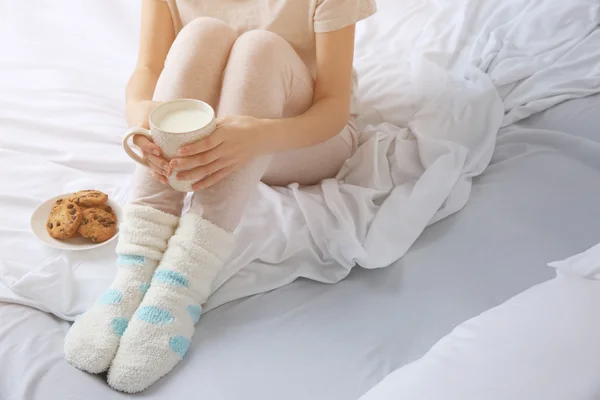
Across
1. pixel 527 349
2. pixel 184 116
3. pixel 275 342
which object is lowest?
pixel 275 342

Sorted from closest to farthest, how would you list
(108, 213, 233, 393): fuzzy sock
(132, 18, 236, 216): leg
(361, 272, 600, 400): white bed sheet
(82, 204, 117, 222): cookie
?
1. (361, 272, 600, 400): white bed sheet
2. (108, 213, 233, 393): fuzzy sock
3. (132, 18, 236, 216): leg
4. (82, 204, 117, 222): cookie

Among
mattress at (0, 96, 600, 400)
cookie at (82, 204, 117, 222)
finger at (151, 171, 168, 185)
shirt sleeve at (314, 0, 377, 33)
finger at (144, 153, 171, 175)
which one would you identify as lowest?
mattress at (0, 96, 600, 400)

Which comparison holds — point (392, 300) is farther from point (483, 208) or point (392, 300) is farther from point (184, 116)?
point (184, 116)

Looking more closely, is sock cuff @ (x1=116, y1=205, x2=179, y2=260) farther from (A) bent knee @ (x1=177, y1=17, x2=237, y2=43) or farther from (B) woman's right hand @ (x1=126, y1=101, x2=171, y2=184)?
(A) bent knee @ (x1=177, y1=17, x2=237, y2=43)

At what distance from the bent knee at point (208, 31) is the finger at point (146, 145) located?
21 cm

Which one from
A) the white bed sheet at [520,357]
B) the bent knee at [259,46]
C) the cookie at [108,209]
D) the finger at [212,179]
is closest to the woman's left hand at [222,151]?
the finger at [212,179]

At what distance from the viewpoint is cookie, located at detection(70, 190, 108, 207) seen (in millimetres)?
961

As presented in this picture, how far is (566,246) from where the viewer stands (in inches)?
37.4

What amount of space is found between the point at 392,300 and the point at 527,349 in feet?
0.91

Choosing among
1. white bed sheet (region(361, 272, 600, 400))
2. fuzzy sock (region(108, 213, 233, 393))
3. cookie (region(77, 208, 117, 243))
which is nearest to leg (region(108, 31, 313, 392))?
fuzzy sock (region(108, 213, 233, 393))

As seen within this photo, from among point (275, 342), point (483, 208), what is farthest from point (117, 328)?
point (483, 208)

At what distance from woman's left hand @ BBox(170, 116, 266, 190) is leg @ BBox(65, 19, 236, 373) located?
0.08 meters

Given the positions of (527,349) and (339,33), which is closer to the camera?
(527,349)

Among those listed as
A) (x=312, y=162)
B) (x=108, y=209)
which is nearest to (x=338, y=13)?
(x=312, y=162)
